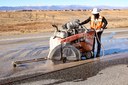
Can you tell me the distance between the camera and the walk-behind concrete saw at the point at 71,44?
36.5ft

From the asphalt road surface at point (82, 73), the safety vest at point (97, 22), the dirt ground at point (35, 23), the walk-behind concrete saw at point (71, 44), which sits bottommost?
the dirt ground at point (35, 23)

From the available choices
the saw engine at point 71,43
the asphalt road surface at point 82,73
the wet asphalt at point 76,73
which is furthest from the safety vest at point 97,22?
the wet asphalt at point 76,73

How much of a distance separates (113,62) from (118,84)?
120 inches

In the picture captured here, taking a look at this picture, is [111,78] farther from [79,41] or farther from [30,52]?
[30,52]

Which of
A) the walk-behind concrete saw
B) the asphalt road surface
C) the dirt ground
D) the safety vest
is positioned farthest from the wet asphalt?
the dirt ground

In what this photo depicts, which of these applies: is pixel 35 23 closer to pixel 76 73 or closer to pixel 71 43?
pixel 71 43

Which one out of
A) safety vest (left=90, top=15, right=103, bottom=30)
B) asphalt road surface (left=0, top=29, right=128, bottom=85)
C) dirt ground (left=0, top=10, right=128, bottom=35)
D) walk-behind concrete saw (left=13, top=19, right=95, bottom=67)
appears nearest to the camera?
asphalt road surface (left=0, top=29, right=128, bottom=85)

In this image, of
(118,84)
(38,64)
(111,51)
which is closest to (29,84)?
(118,84)

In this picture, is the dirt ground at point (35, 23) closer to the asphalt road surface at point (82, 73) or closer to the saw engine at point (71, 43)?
the saw engine at point (71, 43)

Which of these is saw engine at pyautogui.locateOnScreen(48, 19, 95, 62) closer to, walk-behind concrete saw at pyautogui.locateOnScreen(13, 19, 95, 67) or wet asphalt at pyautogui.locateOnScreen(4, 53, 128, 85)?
walk-behind concrete saw at pyautogui.locateOnScreen(13, 19, 95, 67)

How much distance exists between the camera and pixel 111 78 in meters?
8.59

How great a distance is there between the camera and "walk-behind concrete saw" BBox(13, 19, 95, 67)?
11.1 metres

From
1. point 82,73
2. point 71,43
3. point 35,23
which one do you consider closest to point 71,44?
point 71,43

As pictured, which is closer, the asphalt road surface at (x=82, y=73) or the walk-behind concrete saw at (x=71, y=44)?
the asphalt road surface at (x=82, y=73)
